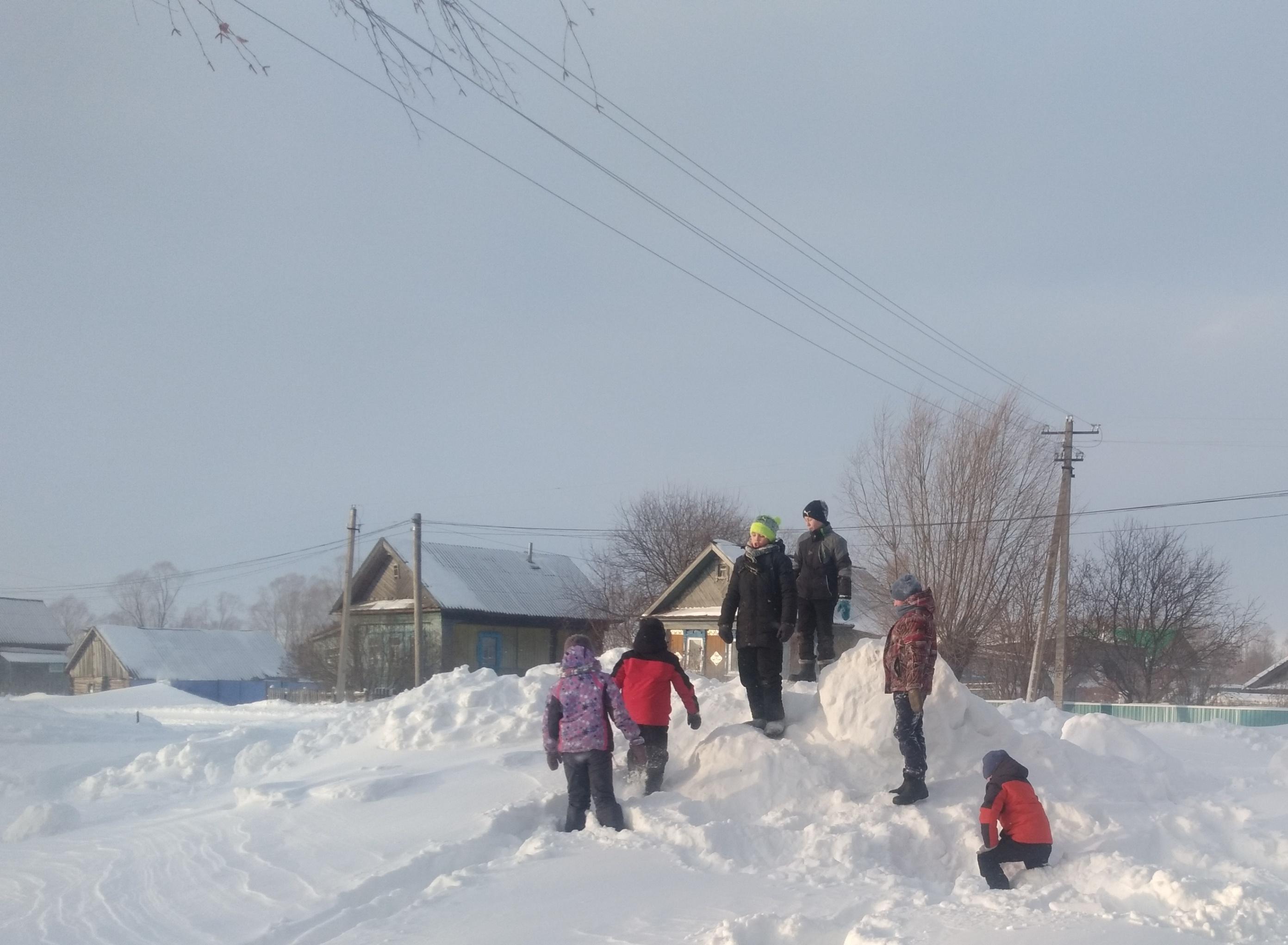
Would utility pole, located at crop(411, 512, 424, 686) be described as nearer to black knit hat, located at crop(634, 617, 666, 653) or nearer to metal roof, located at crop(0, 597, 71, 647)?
black knit hat, located at crop(634, 617, 666, 653)

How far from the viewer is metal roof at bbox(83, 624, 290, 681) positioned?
57.7 m

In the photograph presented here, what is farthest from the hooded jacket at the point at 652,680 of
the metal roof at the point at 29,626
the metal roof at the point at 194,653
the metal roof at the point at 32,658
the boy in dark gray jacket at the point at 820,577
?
the metal roof at the point at 29,626

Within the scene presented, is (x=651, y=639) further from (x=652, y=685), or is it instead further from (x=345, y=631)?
(x=345, y=631)

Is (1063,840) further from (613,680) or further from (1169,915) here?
(613,680)

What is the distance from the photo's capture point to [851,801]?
7203 mm

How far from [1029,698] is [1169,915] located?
69.8 feet

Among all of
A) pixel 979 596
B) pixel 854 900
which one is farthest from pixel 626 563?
pixel 854 900

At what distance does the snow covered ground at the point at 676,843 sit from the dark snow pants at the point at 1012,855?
0.12 m

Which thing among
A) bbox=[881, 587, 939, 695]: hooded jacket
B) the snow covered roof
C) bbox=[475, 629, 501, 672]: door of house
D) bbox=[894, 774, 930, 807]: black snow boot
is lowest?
the snow covered roof

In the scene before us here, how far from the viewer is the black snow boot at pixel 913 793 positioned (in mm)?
7098

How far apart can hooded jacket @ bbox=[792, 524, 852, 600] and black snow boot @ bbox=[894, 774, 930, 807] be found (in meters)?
1.58

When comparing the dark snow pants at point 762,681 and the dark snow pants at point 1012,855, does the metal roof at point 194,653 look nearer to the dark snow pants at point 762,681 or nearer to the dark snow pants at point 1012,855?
the dark snow pants at point 762,681

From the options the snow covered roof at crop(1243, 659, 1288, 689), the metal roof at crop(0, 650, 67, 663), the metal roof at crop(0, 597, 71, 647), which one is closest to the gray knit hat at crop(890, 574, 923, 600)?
the snow covered roof at crop(1243, 659, 1288, 689)

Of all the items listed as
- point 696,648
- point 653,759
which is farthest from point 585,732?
point 696,648
